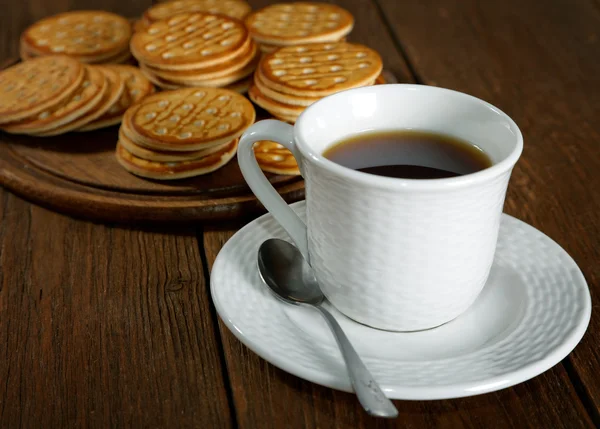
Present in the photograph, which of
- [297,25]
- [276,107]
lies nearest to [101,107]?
[276,107]

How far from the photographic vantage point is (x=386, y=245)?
2.19ft

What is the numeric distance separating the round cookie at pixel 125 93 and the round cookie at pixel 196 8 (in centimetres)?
20

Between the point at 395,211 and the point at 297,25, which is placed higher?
the point at 395,211

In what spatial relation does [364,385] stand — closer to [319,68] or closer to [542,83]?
[319,68]

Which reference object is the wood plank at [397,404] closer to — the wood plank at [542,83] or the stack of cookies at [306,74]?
the wood plank at [542,83]

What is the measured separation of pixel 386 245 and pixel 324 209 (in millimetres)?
73

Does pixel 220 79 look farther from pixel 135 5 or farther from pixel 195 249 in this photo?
pixel 135 5

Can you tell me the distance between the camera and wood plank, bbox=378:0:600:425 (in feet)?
3.18

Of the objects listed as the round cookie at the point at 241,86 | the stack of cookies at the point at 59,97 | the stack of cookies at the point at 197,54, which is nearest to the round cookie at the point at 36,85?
the stack of cookies at the point at 59,97

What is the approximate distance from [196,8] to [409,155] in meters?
0.88

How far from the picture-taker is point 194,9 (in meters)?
1.50

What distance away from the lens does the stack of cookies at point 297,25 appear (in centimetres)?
132

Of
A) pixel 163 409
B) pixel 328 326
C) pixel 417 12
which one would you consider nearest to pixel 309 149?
pixel 328 326

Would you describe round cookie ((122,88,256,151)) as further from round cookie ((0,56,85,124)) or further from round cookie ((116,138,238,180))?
round cookie ((0,56,85,124))
